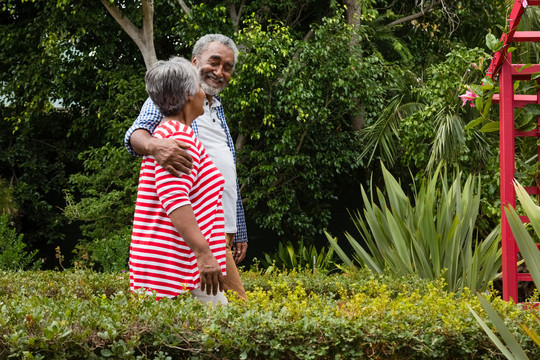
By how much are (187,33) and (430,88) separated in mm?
3327

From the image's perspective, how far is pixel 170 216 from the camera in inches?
95.3

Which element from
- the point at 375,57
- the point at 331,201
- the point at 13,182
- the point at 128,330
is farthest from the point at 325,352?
the point at 13,182

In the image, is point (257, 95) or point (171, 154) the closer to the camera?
point (171, 154)

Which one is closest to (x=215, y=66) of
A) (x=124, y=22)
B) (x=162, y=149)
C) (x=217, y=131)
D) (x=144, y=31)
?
(x=217, y=131)

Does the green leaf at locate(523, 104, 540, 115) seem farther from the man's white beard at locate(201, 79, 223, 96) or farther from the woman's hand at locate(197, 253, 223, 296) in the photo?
the woman's hand at locate(197, 253, 223, 296)

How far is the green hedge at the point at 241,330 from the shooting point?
2.23 metres

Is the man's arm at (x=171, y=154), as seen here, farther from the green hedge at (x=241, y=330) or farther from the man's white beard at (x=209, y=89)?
the man's white beard at (x=209, y=89)

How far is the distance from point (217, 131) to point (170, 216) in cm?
91

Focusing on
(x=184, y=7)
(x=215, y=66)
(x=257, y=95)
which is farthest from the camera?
(x=184, y=7)

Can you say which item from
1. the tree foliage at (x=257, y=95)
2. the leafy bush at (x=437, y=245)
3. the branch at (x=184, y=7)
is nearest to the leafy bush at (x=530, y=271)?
the leafy bush at (x=437, y=245)

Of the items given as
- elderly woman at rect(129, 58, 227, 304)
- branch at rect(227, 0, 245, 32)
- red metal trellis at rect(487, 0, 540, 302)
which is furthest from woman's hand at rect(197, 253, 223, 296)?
branch at rect(227, 0, 245, 32)

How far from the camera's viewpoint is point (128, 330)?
2.29 meters

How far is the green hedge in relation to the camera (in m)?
2.23

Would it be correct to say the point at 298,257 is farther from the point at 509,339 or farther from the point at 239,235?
the point at 509,339
